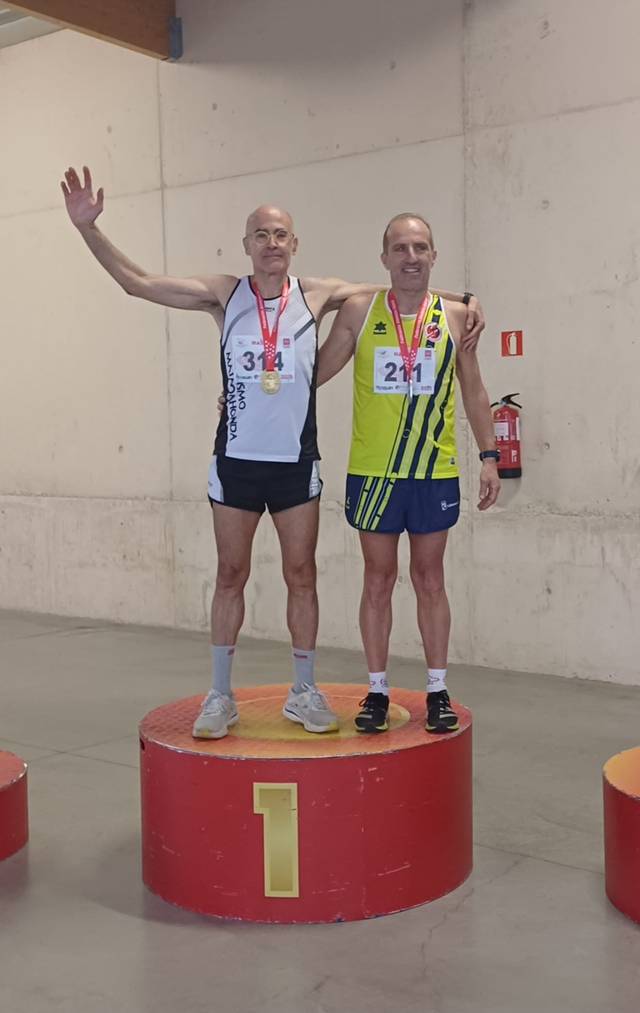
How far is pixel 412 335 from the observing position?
3486 mm

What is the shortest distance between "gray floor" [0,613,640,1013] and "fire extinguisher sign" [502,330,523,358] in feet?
6.27

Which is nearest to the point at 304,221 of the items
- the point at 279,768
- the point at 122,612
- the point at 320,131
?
the point at 320,131

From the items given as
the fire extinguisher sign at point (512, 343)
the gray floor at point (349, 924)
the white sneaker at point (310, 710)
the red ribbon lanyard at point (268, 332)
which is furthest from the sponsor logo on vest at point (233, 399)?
the fire extinguisher sign at point (512, 343)

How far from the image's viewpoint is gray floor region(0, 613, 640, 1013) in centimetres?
270

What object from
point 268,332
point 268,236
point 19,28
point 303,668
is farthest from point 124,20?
point 303,668

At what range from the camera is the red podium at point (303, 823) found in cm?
310

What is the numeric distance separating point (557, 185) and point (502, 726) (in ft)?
8.97

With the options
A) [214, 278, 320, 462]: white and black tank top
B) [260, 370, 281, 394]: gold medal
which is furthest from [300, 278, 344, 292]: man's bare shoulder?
[260, 370, 281, 394]: gold medal

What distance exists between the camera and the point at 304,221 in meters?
6.98

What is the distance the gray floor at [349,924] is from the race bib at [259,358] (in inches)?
59.8

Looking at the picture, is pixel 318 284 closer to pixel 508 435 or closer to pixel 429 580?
pixel 429 580

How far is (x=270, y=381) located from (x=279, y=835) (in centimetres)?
127

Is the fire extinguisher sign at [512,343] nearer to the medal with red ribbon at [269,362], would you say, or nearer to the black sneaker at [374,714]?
the medal with red ribbon at [269,362]

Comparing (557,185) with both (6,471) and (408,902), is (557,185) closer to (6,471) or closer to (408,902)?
(408,902)
